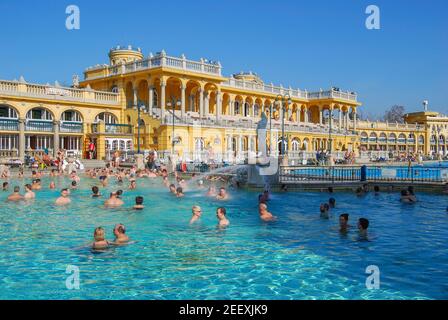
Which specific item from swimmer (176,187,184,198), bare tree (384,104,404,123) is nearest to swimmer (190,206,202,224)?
swimmer (176,187,184,198)

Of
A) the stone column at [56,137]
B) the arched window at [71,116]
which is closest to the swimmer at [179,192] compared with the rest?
the stone column at [56,137]

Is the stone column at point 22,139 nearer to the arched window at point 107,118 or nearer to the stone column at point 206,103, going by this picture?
the arched window at point 107,118

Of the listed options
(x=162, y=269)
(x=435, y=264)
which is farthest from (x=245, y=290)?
(x=435, y=264)

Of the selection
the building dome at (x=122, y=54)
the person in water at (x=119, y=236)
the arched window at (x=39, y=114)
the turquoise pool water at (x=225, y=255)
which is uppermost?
the building dome at (x=122, y=54)

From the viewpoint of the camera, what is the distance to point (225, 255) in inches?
373

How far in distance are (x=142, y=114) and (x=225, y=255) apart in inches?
1294

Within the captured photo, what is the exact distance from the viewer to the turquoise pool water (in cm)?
736

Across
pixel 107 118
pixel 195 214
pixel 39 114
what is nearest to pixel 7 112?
pixel 39 114

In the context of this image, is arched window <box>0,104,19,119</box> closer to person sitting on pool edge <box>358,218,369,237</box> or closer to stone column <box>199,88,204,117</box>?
stone column <box>199,88,204,117</box>

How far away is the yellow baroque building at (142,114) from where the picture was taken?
35.9m

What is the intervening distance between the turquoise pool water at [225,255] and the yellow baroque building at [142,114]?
17.6 m

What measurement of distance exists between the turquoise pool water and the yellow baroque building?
17.6 m

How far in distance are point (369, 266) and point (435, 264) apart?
4.51 feet

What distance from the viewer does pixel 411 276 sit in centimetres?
808
